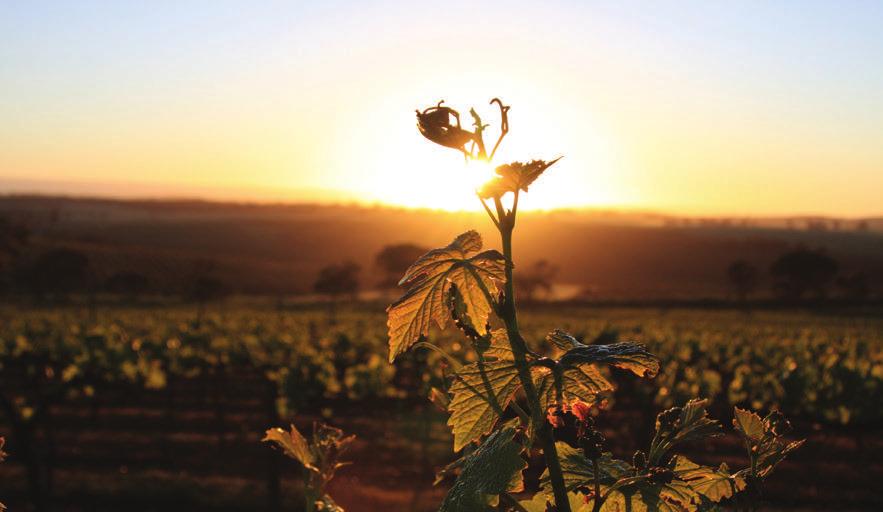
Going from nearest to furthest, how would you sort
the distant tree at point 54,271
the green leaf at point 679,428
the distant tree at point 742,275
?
the green leaf at point 679,428 < the distant tree at point 54,271 < the distant tree at point 742,275

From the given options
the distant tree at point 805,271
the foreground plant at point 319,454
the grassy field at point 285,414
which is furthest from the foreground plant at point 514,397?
the distant tree at point 805,271

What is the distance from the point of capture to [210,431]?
14.8m

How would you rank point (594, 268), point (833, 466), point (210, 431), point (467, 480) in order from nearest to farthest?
point (467, 480) → point (833, 466) → point (210, 431) → point (594, 268)

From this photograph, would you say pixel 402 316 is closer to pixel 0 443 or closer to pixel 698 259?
pixel 0 443

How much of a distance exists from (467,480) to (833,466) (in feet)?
44.9

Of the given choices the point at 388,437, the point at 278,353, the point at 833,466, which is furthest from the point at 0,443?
the point at 278,353

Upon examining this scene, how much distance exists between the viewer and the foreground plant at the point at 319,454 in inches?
42.7

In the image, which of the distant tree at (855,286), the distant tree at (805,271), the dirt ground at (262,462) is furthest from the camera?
the distant tree at (805,271)

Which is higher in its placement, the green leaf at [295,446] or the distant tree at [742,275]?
the green leaf at [295,446]

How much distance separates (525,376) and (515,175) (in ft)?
0.74

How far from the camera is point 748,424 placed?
101 cm

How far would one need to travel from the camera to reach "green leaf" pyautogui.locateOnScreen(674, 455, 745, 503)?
0.98 metres

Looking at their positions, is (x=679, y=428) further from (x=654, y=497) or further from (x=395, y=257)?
(x=395, y=257)

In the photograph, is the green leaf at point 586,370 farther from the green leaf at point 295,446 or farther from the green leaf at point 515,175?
the green leaf at point 295,446
